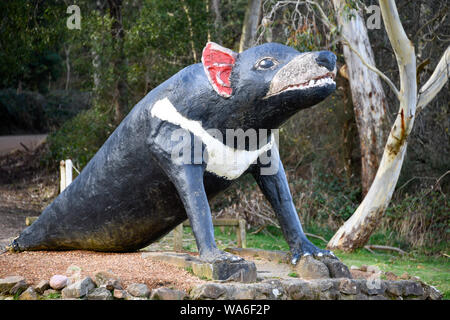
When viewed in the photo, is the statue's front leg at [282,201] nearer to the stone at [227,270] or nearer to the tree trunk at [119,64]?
the stone at [227,270]

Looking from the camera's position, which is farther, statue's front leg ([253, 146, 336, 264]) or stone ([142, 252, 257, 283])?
statue's front leg ([253, 146, 336, 264])

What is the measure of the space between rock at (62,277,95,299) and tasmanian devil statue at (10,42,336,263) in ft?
2.64

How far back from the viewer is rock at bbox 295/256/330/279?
14.2ft

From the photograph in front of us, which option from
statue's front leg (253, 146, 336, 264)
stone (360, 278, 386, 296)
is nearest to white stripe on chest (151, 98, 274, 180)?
statue's front leg (253, 146, 336, 264)

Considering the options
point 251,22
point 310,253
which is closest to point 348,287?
point 310,253

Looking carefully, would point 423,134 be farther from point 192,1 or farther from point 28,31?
point 28,31

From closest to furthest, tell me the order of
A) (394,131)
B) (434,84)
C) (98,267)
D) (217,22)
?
(98,267), (394,131), (434,84), (217,22)

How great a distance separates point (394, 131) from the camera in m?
8.41

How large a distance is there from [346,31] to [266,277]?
273 inches

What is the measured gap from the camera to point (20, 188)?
14.7m

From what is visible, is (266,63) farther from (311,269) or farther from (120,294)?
(120,294)

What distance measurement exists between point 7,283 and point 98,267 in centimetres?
68

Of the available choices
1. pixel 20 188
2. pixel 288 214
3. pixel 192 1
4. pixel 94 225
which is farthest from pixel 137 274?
pixel 20 188

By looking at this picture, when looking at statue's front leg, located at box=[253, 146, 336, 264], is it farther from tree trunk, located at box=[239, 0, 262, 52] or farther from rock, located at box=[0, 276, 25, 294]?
tree trunk, located at box=[239, 0, 262, 52]
